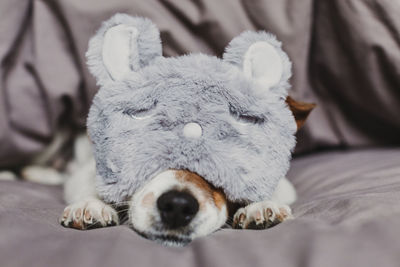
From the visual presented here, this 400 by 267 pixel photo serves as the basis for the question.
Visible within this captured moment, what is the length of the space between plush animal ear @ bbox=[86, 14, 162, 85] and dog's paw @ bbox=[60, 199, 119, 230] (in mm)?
228

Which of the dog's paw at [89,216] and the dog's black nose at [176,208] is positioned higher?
the dog's black nose at [176,208]

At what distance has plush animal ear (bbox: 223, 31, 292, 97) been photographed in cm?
81

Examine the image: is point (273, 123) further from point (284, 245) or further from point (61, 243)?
→ point (61, 243)

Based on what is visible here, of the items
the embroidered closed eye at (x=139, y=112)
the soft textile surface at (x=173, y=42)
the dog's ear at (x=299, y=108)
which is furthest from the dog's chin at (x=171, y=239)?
the soft textile surface at (x=173, y=42)

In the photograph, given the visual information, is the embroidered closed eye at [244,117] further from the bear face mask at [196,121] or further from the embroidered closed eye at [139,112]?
the embroidered closed eye at [139,112]

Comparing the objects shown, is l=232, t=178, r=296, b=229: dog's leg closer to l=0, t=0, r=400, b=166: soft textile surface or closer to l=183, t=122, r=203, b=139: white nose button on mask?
l=183, t=122, r=203, b=139: white nose button on mask

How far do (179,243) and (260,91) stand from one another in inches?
11.7

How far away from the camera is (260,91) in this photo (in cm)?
79

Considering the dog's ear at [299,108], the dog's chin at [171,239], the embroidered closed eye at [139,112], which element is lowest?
the dog's chin at [171,239]

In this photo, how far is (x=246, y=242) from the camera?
0.63 metres

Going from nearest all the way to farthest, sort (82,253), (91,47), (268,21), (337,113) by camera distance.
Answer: (82,253)
(91,47)
(268,21)
(337,113)

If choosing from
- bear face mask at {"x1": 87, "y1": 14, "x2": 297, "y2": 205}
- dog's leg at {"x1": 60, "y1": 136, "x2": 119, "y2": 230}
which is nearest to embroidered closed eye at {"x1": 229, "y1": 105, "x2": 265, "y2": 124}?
bear face mask at {"x1": 87, "y1": 14, "x2": 297, "y2": 205}

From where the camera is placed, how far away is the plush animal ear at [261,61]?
81 centimetres

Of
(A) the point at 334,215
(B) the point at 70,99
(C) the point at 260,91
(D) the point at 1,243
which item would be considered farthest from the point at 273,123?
(B) the point at 70,99
